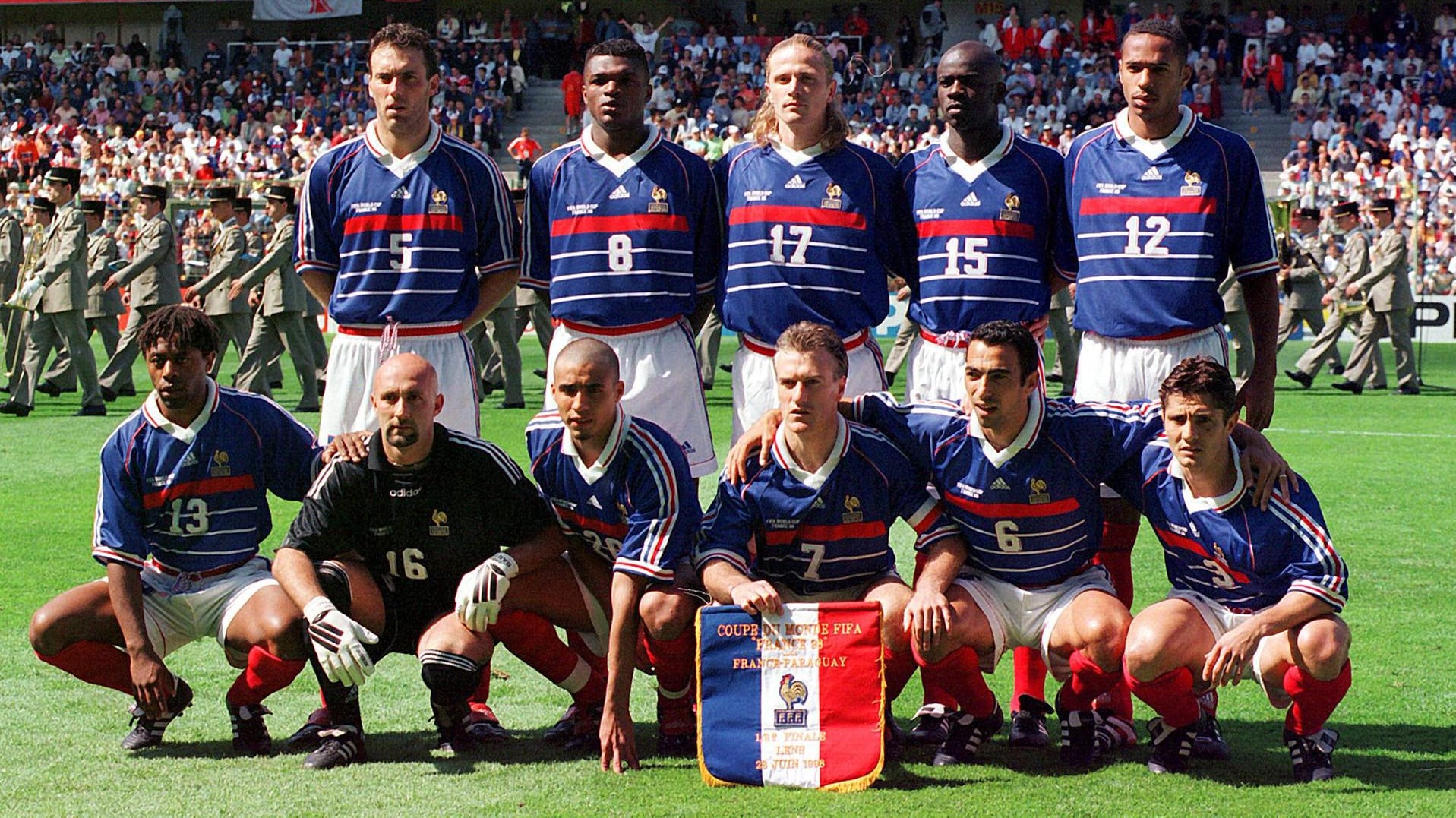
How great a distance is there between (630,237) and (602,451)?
95 centimetres

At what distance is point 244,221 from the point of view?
52.5 ft

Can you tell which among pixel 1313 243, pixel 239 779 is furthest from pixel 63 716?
pixel 1313 243

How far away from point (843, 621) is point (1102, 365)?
4.80ft

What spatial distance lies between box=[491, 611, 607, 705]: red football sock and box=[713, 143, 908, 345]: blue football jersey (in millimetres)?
1300

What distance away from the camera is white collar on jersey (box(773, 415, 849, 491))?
4914 millimetres

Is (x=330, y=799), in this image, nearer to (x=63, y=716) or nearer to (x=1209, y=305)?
(x=63, y=716)

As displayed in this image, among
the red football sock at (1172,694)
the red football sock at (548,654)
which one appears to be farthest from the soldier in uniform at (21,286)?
the red football sock at (1172,694)

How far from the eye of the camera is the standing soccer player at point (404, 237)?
222 inches

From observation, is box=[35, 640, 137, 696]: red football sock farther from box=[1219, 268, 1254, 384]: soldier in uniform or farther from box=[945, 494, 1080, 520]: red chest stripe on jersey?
box=[1219, 268, 1254, 384]: soldier in uniform

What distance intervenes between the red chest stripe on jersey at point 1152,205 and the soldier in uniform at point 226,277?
1100 cm

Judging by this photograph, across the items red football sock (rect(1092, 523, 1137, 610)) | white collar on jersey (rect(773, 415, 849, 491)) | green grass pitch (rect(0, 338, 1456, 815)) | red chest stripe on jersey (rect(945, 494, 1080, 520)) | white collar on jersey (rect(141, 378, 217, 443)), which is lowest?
green grass pitch (rect(0, 338, 1456, 815))

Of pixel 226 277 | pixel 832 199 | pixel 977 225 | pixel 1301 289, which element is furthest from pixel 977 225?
pixel 1301 289

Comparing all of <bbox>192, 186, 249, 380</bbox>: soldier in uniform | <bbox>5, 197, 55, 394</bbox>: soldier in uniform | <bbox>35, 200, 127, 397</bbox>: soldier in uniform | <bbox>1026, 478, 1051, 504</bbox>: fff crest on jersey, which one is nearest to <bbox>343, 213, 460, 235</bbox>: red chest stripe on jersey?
<bbox>1026, 478, 1051, 504</bbox>: fff crest on jersey

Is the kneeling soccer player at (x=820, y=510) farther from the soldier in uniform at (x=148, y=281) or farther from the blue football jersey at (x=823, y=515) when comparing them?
the soldier in uniform at (x=148, y=281)
